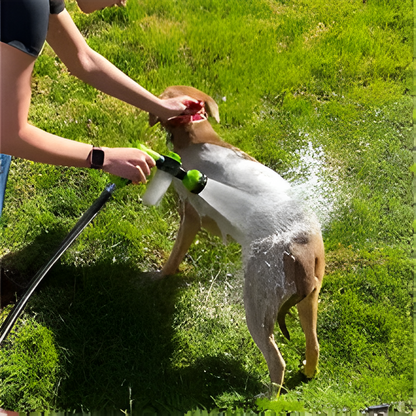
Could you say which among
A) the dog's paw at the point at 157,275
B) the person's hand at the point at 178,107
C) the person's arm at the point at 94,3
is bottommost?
the dog's paw at the point at 157,275

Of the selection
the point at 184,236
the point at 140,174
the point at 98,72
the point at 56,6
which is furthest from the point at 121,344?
the point at 56,6

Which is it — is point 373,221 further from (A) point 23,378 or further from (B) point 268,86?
(A) point 23,378

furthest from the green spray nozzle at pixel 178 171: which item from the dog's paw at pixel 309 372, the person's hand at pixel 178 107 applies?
the dog's paw at pixel 309 372

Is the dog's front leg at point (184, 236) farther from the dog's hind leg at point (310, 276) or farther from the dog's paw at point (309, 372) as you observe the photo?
the dog's paw at point (309, 372)

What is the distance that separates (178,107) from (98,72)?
1.63 ft

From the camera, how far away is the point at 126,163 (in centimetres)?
189

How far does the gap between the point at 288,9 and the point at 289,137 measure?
1.38 meters

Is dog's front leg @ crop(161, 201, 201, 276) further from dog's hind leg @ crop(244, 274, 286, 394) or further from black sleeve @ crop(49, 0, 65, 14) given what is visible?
black sleeve @ crop(49, 0, 65, 14)

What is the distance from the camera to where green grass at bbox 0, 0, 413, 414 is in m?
2.52

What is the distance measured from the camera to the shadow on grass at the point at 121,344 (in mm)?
2443

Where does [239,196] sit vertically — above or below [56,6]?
below

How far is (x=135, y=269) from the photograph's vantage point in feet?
9.70

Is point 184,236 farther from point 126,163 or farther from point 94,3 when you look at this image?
point 94,3

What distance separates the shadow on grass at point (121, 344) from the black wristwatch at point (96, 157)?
1209 millimetres
